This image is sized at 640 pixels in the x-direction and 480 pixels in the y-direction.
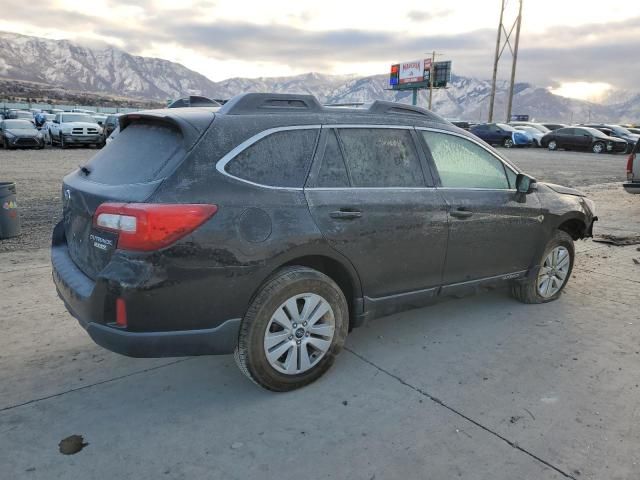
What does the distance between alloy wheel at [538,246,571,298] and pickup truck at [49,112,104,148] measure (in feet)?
78.0

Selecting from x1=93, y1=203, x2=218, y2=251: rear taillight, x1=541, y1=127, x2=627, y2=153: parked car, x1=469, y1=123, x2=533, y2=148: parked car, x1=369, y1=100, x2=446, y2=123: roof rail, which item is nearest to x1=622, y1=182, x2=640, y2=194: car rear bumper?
x1=369, y1=100, x2=446, y2=123: roof rail

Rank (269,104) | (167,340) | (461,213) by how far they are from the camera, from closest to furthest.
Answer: (167,340) < (269,104) < (461,213)

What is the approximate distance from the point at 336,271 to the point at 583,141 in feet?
104

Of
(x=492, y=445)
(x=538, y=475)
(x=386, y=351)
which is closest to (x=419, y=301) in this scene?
(x=386, y=351)

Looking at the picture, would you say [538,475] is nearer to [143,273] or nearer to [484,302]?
[143,273]

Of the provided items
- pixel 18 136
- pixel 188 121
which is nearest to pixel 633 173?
pixel 188 121

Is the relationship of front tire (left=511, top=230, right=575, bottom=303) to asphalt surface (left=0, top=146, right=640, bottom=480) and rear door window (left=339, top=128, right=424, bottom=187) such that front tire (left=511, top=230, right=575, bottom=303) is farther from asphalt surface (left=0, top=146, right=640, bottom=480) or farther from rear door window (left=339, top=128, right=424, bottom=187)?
rear door window (left=339, top=128, right=424, bottom=187)

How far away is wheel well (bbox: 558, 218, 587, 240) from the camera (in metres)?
5.21

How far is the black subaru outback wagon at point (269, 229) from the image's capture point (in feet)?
9.49

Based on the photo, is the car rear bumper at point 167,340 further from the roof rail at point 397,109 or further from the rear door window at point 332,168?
the roof rail at point 397,109

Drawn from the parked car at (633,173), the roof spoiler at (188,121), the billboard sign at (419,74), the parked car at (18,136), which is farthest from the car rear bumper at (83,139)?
the billboard sign at (419,74)

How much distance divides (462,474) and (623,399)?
4.71ft

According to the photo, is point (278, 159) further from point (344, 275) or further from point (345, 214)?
point (344, 275)

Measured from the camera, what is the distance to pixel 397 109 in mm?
4090
